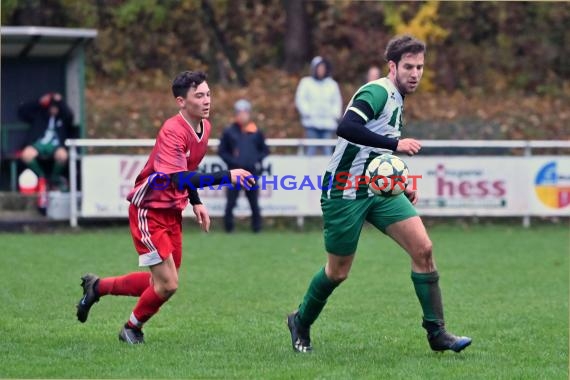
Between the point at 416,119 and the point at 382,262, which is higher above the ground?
the point at 416,119

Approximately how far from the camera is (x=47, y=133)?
17.4 meters

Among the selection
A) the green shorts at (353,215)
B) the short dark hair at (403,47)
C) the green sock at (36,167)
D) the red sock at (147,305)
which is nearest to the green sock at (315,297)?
the green shorts at (353,215)

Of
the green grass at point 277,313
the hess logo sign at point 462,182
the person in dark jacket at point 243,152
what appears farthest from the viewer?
the hess logo sign at point 462,182

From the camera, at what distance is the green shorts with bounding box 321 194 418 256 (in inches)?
294

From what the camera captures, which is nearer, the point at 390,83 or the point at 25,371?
the point at 25,371

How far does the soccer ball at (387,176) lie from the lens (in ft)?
24.0

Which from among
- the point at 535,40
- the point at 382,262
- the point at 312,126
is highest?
the point at 535,40

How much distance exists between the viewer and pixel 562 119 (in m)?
21.9

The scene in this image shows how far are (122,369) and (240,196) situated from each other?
994 centimetres

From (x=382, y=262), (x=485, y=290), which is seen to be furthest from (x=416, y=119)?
(x=485, y=290)

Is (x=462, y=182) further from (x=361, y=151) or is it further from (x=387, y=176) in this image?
(x=387, y=176)

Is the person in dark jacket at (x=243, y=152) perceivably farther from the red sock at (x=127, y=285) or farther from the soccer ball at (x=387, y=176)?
the soccer ball at (x=387, y=176)

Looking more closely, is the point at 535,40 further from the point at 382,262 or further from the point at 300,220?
the point at 382,262

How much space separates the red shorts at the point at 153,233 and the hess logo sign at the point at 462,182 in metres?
9.66
